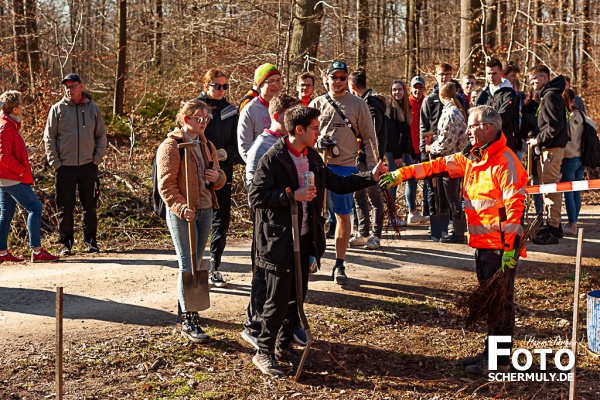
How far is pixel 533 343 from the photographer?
21.1ft

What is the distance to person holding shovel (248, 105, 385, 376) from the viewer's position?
17.6 feet

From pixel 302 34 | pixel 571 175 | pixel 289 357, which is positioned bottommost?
pixel 289 357

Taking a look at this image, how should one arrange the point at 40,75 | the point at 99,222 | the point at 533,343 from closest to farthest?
the point at 533,343 → the point at 99,222 → the point at 40,75

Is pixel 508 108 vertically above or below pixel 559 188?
above

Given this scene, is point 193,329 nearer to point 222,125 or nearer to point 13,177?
point 222,125

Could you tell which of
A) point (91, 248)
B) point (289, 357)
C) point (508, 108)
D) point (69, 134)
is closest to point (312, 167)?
point (289, 357)

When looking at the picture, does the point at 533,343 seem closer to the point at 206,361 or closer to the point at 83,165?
the point at 206,361

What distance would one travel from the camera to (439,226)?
10156 mm

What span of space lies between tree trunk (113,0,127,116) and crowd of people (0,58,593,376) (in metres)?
12.8

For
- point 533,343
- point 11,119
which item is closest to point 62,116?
point 11,119

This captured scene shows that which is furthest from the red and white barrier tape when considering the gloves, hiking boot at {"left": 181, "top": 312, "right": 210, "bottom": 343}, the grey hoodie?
the grey hoodie

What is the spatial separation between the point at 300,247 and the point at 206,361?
1.20 m

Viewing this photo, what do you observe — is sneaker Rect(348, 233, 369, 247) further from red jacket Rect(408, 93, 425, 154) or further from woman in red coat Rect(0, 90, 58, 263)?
woman in red coat Rect(0, 90, 58, 263)

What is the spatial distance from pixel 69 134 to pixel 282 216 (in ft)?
15.6
